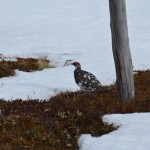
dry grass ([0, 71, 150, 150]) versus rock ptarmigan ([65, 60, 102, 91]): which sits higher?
rock ptarmigan ([65, 60, 102, 91])

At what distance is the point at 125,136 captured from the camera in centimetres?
838

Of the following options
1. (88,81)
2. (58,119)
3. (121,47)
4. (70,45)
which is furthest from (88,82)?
(70,45)

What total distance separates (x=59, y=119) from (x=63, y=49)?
1457 cm

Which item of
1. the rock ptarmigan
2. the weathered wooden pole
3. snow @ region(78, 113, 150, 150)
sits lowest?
snow @ region(78, 113, 150, 150)

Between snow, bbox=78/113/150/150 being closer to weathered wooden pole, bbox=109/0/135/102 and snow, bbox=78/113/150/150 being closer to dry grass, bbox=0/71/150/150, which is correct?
dry grass, bbox=0/71/150/150

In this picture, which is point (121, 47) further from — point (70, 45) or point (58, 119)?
point (70, 45)

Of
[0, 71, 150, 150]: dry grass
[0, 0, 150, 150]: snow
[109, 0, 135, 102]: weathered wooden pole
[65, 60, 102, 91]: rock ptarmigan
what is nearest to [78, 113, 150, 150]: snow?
[0, 0, 150, 150]: snow

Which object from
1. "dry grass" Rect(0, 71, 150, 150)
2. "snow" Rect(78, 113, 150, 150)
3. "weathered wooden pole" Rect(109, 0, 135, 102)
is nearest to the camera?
"snow" Rect(78, 113, 150, 150)

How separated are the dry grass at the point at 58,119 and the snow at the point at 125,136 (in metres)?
0.22

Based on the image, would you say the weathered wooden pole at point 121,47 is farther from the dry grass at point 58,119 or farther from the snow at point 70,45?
the snow at point 70,45

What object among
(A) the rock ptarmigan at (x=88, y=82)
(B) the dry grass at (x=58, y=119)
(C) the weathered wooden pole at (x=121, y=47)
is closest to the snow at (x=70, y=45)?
(B) the dry grass at (x=58, y=119)

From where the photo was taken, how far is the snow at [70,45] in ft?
28.9

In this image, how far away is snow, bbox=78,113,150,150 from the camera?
7.98 metres

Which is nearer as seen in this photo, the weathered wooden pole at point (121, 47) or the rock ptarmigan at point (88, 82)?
the weathered wooden pole at point (121, 47)
